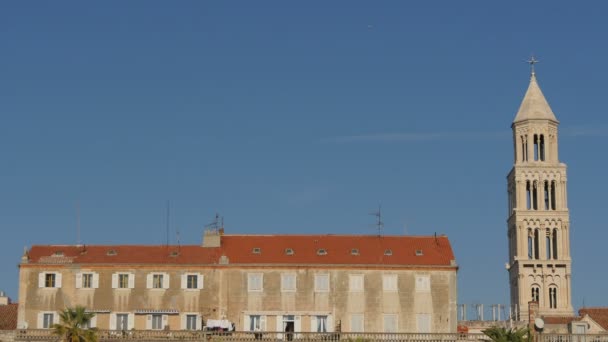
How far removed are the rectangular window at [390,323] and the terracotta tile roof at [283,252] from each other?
453 centimetres

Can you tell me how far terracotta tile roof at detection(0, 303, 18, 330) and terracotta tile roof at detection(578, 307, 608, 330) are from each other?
178ft

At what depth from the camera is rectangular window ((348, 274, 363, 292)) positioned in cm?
10788

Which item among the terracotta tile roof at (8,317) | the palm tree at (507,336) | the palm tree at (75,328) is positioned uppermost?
the terracotta tile roof at (8,317)

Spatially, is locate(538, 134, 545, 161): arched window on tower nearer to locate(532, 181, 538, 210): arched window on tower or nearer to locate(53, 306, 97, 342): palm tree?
locate(532, 181, 538, 210): arched window on tower

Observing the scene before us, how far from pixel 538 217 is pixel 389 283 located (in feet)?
183

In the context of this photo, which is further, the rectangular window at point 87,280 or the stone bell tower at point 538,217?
the stone bell tower at point 538,217

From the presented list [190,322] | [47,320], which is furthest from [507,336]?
[47,320]

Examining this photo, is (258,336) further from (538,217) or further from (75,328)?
(538,217)

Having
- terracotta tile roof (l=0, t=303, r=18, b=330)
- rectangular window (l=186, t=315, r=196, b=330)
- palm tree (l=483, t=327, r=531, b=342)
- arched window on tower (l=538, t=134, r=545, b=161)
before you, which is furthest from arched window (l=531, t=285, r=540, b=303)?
palm tree (l=483, t=327, r=531, b=342)

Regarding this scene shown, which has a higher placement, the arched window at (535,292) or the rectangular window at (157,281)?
the arched window at (535,292)

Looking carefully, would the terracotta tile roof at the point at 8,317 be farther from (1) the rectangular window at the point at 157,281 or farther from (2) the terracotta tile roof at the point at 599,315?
(2) the terracotta tile roof at the point at 599,315

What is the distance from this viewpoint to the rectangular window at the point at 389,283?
353ft

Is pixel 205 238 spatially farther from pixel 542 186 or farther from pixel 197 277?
pixel 542 186

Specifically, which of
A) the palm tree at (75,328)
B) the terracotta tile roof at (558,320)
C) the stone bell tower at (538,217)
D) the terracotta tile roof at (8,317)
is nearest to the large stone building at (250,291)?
the terracotta tile roof at (8,317)
